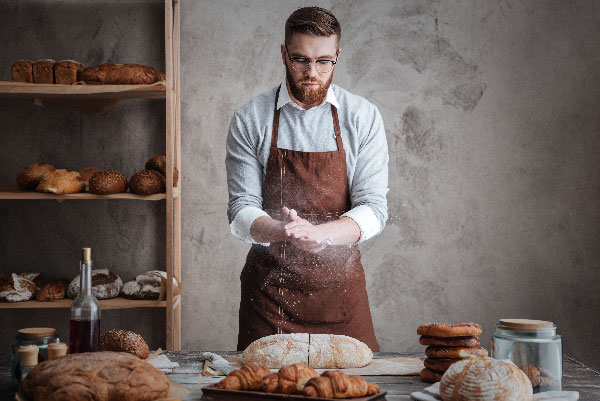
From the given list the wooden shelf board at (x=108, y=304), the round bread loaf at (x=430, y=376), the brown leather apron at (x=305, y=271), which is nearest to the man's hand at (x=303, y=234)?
the brown leather apron at (x=305, y=271)

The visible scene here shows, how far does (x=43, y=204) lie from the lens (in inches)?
138

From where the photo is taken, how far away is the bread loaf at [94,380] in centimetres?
123

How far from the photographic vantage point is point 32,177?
10.2 feet

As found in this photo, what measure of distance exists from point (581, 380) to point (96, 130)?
9.06ft

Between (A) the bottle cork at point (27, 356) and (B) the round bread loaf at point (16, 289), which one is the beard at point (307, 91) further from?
(B) the round bread loaf at point (16, 289)

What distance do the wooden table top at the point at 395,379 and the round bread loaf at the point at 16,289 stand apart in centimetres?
134

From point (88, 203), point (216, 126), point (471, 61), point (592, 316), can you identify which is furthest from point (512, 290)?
point (88, 203)

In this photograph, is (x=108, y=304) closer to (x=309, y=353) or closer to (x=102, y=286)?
(x=102, y=286)

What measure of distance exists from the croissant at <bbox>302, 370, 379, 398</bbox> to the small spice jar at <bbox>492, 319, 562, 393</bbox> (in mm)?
363

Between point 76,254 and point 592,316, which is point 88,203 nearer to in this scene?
point 76,254

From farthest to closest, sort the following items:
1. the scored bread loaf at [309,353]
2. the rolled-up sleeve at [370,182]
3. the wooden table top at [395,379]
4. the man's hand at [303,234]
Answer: the rolled-up sleeve at [370,182]
the man's hand at [303,234]
the scored bread loaf at [309,353]
the wooden table top at [395,379]

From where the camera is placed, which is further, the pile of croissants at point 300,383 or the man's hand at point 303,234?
the man's hand at point 303,234

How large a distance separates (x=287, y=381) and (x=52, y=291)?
2.17m

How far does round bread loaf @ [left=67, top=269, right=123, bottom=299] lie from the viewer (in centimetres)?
315
